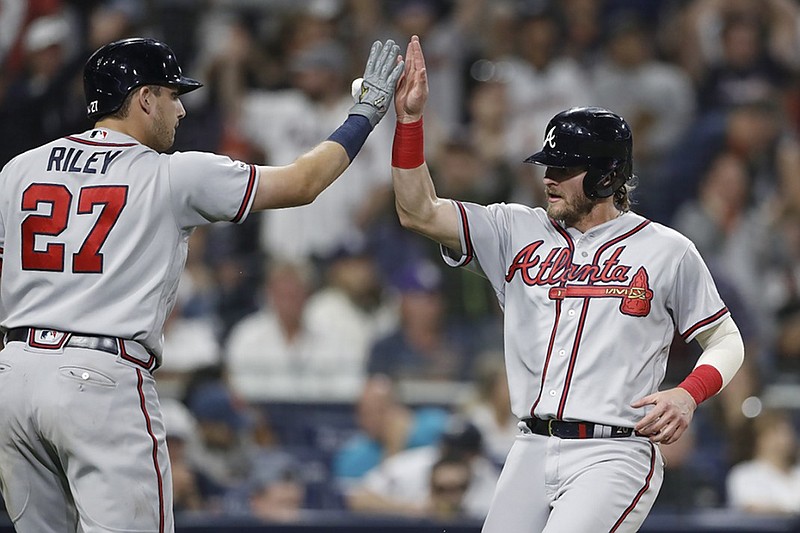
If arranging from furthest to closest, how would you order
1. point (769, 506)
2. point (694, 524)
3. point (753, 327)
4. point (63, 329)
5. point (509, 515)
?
point (753, 327) → point (769, 506) → point (694, 524) → point (509, 515) → point (63, 329)

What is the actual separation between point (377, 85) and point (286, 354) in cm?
393

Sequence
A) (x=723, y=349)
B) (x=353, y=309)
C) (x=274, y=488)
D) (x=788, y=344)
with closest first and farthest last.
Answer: (x=723, y=349) < (x=274, y=488) < (x=353, y=309) < (x=788, y=344)

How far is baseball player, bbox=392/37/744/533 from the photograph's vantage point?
402 cm

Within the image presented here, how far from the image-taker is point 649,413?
3.94 metres

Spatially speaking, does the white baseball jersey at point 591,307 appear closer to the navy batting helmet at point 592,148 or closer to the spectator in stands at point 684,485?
the navy batting helmet at point 592,148

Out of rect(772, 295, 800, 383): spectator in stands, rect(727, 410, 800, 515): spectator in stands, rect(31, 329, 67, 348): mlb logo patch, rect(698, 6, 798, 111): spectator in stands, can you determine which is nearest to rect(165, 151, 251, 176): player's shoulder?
rect(31, 329, 67, 348): mlb logo patch

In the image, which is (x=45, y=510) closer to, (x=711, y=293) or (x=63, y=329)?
(x=63, y=329)

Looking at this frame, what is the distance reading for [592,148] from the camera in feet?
14.0

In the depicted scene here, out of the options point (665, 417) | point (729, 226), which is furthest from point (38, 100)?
point (665, 417)

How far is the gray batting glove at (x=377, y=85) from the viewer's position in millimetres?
4387

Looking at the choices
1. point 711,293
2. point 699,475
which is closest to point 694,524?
point 699,475

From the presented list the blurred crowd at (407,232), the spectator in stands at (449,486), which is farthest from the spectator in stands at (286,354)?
the spectator in stands at (449,486)

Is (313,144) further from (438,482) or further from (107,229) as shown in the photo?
(107,229)

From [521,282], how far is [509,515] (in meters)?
0.75
